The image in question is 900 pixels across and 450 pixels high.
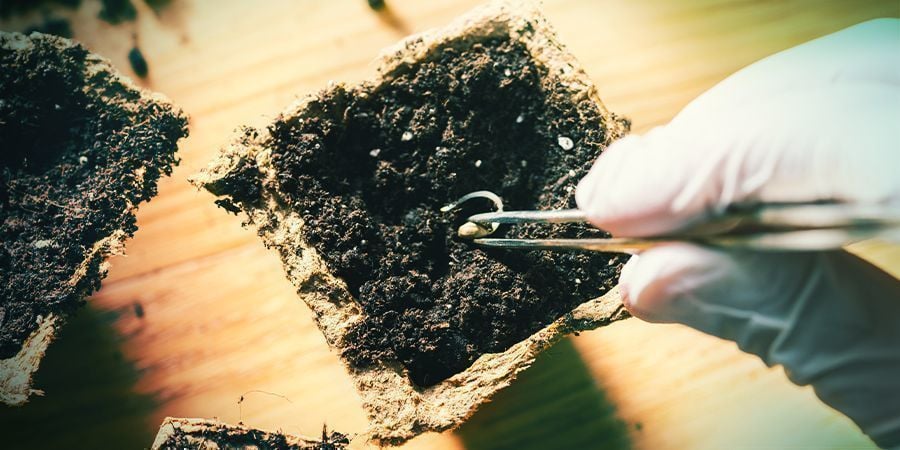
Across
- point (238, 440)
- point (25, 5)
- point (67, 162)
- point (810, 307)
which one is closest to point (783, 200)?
point (810, 307)

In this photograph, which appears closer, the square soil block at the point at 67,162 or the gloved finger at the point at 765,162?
the gloved finger at the point at 765,162

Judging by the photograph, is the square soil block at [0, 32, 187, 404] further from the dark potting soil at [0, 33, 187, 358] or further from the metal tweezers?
the metal tweezers

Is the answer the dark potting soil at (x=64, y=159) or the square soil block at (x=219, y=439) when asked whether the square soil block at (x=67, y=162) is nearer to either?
the dark potting soil at (x=64, y=159)

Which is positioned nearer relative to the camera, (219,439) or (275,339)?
(219,439)

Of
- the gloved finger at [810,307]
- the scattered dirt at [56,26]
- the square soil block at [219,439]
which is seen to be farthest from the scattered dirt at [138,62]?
the gloved finger at [810,307]

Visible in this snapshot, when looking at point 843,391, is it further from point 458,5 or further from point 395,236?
point 458,5

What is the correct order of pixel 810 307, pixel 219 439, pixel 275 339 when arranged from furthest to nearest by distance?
pixel 275 339, pixel 219 439, pixel 810 307

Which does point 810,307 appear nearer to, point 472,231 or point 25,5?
point 472,231
